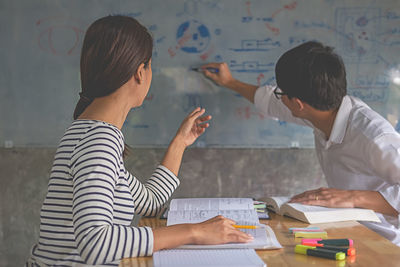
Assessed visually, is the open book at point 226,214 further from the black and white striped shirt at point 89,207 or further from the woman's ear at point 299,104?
the woman's ear at point 299,104

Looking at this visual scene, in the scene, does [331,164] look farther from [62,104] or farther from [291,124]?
[62,104]

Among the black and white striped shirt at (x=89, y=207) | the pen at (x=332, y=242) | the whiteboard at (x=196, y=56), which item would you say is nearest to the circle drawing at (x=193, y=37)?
the whiteboard at (x=196, y=56)

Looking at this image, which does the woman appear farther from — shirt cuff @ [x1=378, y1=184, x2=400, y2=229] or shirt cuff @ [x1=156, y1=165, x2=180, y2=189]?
shirt cuff @ [x1=378, y1=184, x2=400, y2=229]

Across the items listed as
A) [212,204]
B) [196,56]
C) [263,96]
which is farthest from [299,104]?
[196,56]

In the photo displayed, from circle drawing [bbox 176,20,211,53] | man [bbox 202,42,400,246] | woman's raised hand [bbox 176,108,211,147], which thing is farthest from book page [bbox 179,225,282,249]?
circle drawing [bbox 176,20,211,53]

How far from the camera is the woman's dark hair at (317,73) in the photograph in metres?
1.91

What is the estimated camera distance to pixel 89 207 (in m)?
1.07

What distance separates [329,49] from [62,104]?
4.74ft

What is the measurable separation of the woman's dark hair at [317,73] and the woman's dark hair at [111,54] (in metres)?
0.83

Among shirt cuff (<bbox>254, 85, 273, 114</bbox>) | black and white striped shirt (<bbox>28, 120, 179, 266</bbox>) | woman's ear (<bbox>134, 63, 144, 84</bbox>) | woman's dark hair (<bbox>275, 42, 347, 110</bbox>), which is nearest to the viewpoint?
black and white striped shirt (<bbox>28, 120, 179, 266</bbox>)

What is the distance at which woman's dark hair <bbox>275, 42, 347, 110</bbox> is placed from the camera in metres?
1.91

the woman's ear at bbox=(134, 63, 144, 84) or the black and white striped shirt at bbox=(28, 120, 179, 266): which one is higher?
the woman's ear at bbox=(134, 63, 144, 84)

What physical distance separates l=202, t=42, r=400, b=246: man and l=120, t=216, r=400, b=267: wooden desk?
0.19 metres

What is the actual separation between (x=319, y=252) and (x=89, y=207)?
580 millimetres
